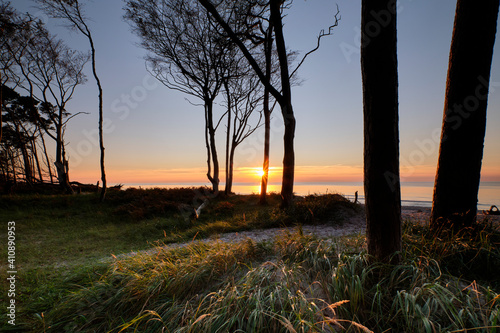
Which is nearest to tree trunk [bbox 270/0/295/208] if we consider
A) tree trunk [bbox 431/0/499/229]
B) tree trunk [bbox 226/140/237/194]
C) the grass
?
the grass

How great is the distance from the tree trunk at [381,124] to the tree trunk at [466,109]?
6.42ft

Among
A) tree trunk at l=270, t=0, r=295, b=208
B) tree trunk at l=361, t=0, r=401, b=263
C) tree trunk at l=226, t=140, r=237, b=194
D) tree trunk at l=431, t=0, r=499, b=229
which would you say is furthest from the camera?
tree trunk at l=226, t=140, r=237, b=194

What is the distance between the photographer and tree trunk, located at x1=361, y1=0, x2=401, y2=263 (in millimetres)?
2525

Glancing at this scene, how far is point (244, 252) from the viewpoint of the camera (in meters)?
3.61

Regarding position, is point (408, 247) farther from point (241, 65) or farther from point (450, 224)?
point (241, 65)

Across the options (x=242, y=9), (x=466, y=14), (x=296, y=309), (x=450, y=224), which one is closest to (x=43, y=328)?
(x=296, y=309)

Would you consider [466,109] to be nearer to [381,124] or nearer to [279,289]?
[381,124]

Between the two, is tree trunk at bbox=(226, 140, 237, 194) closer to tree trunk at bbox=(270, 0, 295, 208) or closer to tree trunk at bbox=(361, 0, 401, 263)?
tree trunk at bbox=(270, 0, 295, 208)

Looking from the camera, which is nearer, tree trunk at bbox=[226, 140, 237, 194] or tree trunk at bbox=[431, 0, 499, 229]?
tree trunk at bbox=[431, 0, 499, 229]

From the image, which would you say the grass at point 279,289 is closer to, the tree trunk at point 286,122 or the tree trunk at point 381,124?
the tree trunk at point 381,124

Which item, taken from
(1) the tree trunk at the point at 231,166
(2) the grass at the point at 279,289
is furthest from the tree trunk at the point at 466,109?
(1) the tree trunk at the point at 231,166

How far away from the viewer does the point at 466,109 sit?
3.84 metres

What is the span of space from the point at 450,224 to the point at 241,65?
532 inches

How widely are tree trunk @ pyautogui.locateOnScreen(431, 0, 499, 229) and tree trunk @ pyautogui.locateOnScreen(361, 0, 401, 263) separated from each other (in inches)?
77.0
